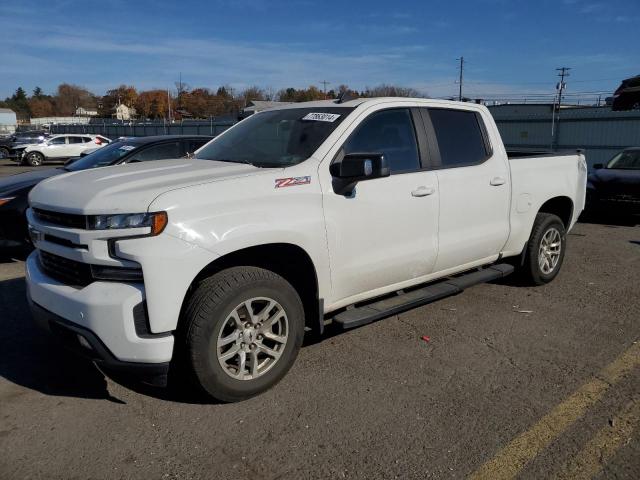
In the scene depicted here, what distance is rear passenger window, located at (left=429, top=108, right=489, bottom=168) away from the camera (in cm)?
465

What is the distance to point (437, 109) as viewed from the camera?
475 centimetres

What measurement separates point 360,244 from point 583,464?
187 cm

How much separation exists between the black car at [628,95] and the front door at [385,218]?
2095 cm

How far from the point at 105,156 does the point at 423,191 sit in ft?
18.1

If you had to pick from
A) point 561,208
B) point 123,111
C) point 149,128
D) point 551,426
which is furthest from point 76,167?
point 123,111

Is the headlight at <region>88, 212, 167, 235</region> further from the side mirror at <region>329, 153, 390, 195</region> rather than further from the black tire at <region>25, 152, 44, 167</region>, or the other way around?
the black tire at <region>25, 152, 44, 167</region>

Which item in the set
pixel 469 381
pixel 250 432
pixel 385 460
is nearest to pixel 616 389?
pixel 469 381

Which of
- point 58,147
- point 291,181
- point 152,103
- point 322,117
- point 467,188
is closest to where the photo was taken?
point 291,181

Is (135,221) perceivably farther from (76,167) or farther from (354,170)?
(76,167)

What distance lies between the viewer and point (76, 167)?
8.12 metres

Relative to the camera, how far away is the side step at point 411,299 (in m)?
3.82

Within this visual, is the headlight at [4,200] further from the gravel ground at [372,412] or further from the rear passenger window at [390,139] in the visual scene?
the rear passenger window at [390,139]

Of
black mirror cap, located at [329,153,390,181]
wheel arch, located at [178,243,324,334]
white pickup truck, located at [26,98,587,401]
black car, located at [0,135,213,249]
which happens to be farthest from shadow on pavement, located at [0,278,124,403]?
black mirror cap, located at [329,153,390,181]

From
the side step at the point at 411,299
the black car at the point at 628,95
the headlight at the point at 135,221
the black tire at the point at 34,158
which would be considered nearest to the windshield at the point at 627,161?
the side step at the point at 411,299
